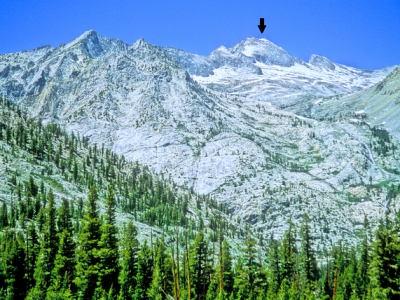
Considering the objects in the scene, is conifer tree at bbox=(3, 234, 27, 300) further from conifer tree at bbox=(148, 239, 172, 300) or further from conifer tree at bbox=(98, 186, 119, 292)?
conifer tree at bbox=(148, 239, 172, 300)

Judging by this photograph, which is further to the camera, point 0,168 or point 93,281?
point 0,168

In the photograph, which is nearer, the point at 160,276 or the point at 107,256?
the point at 107,256

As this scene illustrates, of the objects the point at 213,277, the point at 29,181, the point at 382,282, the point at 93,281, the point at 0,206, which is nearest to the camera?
the point at 382,282

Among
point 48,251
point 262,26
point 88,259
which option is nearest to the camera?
point 262,26

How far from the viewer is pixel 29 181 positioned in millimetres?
177750

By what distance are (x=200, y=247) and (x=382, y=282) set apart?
1122 inches

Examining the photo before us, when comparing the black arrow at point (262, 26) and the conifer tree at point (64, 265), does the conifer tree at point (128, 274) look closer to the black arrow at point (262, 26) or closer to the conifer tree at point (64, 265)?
the conifer tree at point (64, 265)

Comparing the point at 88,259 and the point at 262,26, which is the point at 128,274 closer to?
the point at 88,259

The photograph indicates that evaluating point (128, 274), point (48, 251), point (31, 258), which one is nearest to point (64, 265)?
point (48, 251)

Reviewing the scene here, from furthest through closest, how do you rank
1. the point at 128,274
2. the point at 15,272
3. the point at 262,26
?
the point at 15,272 < the point at 128,274 < the point at 262,26

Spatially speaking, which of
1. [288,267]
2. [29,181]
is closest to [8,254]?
[288,267]

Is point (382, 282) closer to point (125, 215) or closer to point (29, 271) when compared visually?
point (29, 271)

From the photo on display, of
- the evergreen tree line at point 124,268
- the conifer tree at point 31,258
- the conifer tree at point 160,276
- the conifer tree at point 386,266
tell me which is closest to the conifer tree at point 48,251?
the evergreen tree line at point 124,268

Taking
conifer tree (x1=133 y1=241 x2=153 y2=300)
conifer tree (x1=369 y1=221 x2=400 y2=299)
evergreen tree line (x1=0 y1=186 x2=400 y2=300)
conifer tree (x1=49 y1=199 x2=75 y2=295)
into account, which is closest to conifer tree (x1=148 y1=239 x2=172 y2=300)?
evergreen tree line (x1=0 y1=186 x2=400 y2=300)
